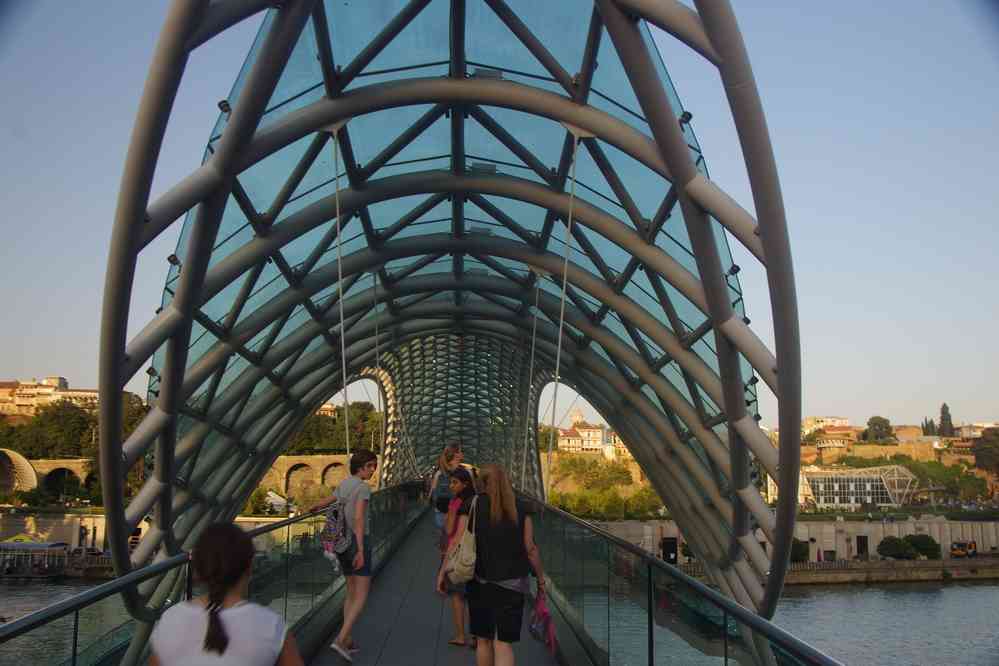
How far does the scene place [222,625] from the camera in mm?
3715

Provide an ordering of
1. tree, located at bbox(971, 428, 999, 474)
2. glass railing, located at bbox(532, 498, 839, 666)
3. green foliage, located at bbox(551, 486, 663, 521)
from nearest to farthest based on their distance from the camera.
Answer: glass railing, located at bbox(532, 498, 839, 666) < green foliage, located at bbox(551, 486, 663, 521) < tree, located at bbox(971, 428, 999, 474)

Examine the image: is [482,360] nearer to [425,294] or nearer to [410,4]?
[425,294]

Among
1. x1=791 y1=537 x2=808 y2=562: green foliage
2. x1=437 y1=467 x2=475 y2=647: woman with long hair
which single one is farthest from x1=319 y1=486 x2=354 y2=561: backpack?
x1=791 y1=537 x2=808 y2=562: green foliage

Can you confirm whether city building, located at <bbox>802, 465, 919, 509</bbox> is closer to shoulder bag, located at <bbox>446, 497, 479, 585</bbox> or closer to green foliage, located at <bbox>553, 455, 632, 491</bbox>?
green foliage, located at <bbox>553, 455, 632, 491</bbox>

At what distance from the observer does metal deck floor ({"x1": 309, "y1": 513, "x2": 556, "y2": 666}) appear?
33.3 ft

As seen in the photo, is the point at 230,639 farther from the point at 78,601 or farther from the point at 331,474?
the point at 331,474

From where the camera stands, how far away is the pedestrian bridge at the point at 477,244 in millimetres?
12477

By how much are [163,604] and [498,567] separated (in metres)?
2.60

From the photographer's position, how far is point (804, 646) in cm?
403

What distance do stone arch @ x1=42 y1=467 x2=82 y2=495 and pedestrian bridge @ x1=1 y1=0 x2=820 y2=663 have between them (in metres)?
83.0

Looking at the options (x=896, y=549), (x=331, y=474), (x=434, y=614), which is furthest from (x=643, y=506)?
(x=434, y=614)

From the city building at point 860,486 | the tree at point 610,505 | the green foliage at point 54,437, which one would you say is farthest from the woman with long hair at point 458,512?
the city building at point 860,486

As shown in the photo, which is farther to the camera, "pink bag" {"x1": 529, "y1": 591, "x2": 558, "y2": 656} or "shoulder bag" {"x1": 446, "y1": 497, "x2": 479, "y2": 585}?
"pink bag" {"x1": 529, "y1": 591, "x2": 558, "y2": 656}

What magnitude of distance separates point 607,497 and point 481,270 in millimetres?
92466
